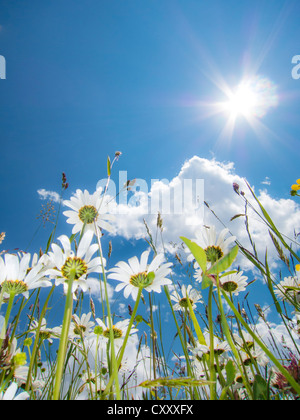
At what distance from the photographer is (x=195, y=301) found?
1692 millimetres

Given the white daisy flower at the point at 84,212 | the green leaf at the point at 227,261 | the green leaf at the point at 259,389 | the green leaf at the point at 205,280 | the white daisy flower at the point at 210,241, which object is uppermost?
the white daisy flower at the point at 84,212

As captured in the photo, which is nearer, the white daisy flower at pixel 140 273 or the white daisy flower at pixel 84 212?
the white daisy flower at pixel 140 273

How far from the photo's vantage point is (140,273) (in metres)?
0.82

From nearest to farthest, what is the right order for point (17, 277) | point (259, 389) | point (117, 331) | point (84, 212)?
point (259, 389) < point (17, 277) < point (84, 212) < point (117, 331)

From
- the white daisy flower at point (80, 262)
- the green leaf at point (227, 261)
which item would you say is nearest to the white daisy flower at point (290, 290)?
the green leaf at point (227, 261)

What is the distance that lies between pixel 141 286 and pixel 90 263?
6.4 inches

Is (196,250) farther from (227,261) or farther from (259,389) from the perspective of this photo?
(259,389)

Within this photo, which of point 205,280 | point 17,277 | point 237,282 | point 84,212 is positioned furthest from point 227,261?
point 237,282

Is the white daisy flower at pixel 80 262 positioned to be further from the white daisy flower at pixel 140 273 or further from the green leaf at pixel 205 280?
the green leaf at pixel 205 280

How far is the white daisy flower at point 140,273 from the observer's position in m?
0.75

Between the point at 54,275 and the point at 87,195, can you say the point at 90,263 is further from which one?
the point at 87,195

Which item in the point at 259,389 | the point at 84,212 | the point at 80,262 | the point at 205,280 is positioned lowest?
the point at 259,389

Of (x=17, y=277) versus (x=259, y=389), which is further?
(x=17, y=277)
